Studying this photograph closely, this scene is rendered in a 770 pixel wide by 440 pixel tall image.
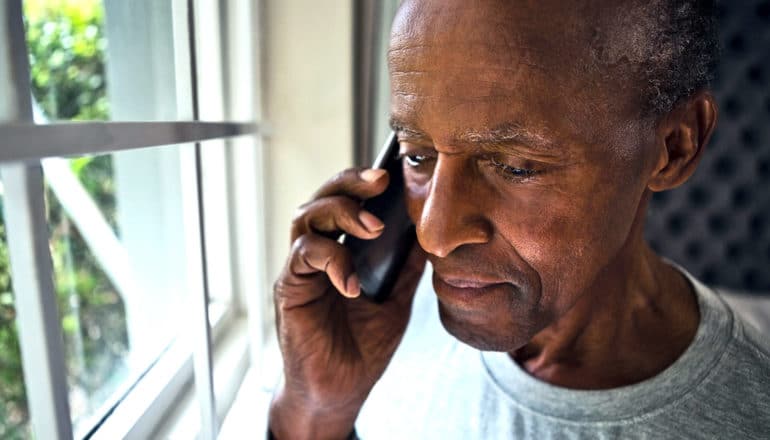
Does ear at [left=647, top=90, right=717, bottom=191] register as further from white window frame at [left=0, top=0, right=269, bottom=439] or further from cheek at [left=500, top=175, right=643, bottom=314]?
white window frame at [left=0, top=0, right=269, bottom=439]

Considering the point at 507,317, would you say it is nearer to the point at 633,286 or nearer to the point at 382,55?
the point at 633,286

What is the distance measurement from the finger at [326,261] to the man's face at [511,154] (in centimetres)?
12

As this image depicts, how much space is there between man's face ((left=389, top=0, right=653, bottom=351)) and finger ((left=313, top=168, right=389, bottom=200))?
0.22 feet

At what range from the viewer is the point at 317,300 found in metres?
0.78

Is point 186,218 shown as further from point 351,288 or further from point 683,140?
point 683,140

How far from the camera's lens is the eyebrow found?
530 millimetres

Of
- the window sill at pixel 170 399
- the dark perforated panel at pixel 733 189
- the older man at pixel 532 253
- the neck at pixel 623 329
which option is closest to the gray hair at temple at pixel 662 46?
the older man at pixel 532 253

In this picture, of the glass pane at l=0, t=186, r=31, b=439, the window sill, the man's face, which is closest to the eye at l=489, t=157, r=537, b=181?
the man's face

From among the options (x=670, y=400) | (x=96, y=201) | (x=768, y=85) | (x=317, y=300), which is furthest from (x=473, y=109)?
(x=768, y=85)

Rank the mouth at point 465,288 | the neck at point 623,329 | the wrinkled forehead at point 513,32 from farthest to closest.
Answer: the neck at point 623,329 → the mouth at point 465,288 → the wrinkled forehead at point 513,32

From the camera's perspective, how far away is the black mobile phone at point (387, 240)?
2.60ft

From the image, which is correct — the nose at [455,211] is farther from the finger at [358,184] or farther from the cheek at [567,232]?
the finger at [358,184]

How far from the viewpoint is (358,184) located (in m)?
0.72

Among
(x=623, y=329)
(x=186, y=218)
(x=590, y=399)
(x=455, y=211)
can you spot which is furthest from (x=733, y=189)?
(x=186, y=218)
